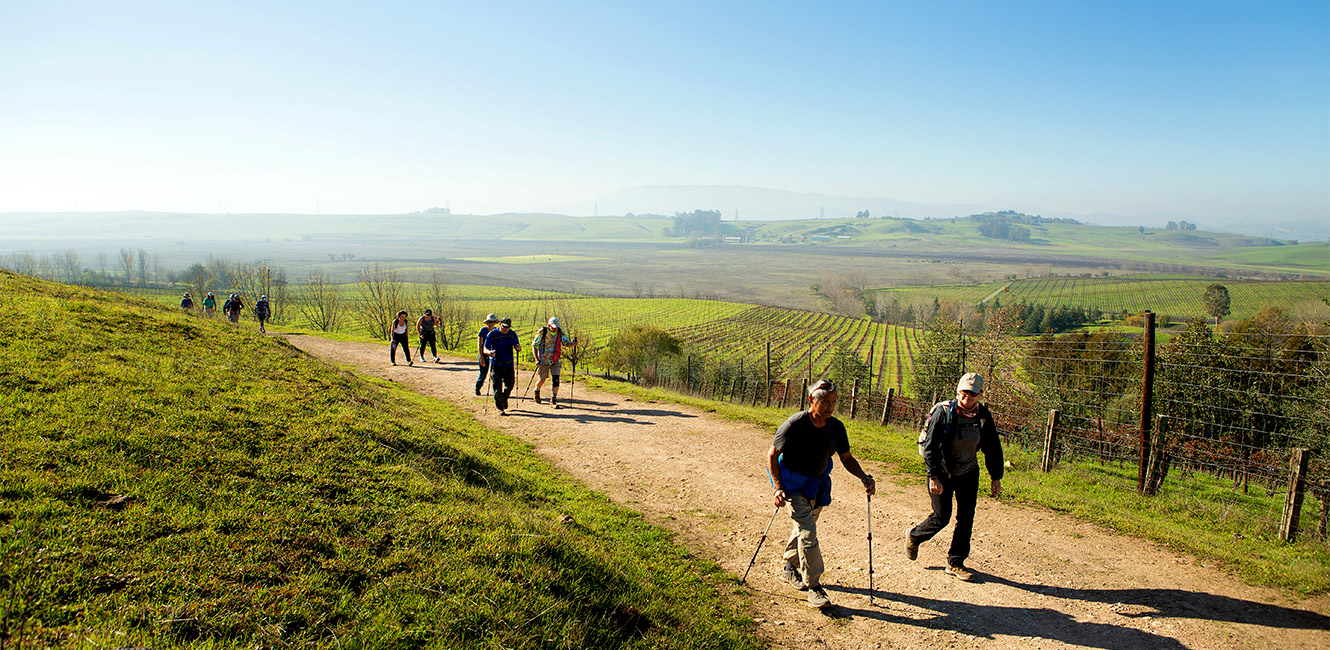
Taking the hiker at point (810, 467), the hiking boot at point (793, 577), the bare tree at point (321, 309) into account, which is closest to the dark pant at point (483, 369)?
the hiking boot at point (793, 577)

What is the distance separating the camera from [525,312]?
104m

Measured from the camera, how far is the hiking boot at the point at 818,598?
5887 millimetres

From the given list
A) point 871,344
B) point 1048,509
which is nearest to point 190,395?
point 1048,509

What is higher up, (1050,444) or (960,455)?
(960,455)

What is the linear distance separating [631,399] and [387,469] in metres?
10.9

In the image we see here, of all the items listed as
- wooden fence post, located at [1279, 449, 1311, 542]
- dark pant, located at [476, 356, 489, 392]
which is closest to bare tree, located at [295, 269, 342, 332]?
dark pant, located at [476, 356, 489, 392]

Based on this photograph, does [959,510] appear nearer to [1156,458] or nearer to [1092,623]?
[1092,623]

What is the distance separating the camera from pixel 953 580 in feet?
21.5

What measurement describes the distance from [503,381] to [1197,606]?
40.4 ft

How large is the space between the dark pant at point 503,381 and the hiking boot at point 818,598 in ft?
30.9

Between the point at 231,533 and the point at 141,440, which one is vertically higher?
Result: the point at 141,440

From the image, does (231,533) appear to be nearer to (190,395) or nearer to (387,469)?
(387,469)

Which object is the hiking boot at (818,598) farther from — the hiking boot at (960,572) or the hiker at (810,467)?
the hiking boot at (960,572)

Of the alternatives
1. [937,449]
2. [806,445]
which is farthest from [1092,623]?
[806,445]
